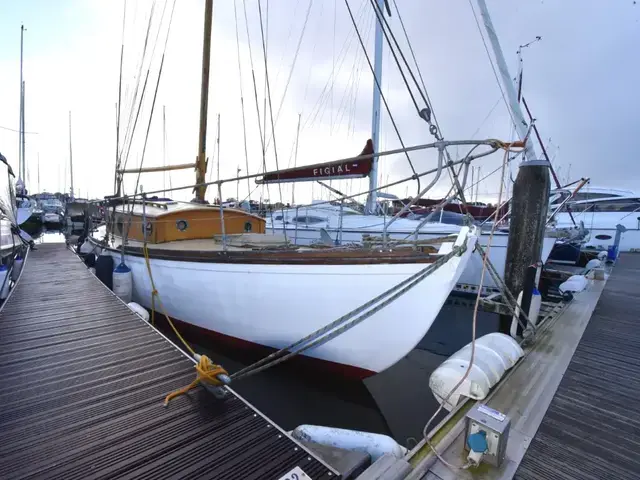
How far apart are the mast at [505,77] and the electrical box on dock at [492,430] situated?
4.39 m

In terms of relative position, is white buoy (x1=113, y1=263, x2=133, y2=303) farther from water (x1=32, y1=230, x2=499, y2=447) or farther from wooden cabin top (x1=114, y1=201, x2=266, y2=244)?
water (x1=32, y1=230, x2=499, y2=447)

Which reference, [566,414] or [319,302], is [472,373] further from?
[319,302]

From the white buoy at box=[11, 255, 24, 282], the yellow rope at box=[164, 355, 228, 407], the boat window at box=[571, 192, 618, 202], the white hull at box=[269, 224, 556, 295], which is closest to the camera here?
the yellow rope at box=[164, 355, 228, 407]

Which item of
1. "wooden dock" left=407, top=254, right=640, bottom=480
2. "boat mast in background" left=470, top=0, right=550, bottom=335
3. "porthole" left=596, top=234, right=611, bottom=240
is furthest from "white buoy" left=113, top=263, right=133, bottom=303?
"porthole" left=596, top=234, right=611, bottom=240

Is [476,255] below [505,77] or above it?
below

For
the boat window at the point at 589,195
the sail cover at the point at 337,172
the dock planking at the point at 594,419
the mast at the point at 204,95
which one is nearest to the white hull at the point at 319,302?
the dock planking at the point at 594,419

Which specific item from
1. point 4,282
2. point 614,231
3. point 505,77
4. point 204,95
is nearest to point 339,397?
point 505,77

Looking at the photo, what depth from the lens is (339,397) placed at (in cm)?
→ 444

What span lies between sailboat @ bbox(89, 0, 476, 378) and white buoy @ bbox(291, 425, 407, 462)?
104 cm

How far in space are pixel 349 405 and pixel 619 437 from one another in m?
2.73

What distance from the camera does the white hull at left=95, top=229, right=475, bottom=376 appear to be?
11.7 feet

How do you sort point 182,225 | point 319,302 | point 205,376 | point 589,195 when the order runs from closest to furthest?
point 205,376 → point 319,302 → point 182,225 → point 589,195

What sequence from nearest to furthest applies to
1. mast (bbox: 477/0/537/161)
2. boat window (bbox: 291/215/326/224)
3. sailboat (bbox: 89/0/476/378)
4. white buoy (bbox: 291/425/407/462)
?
white buoy (bbox: 291/425/407/462), sailboat (bbox: 89/0/476/378), mast (bbox: 477/0/537/161), boat window (bbox: 291/215/326/224)

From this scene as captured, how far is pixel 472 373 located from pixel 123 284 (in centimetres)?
624
